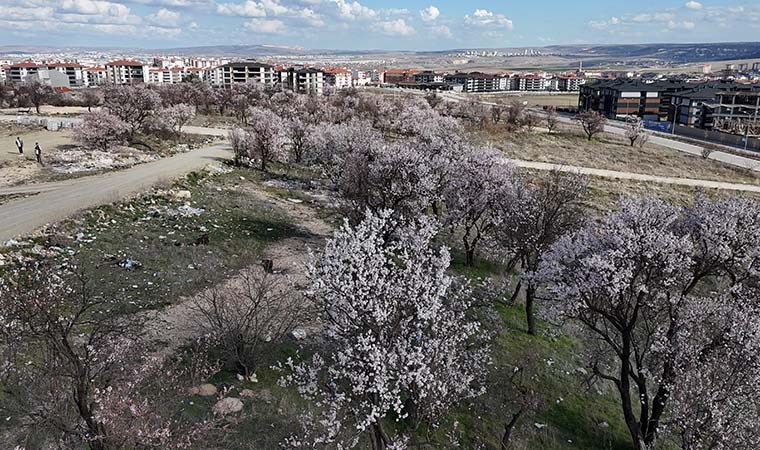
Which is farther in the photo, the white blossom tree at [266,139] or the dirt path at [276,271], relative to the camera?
the white blossom tree at [266,139]

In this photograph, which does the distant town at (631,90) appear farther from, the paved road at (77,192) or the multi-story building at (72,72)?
the paved road at (77,192)

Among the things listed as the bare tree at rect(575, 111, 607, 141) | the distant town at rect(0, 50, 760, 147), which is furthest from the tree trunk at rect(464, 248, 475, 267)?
the distant town at rect(0, 50, 760, 147)

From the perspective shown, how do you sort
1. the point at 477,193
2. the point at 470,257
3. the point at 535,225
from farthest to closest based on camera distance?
the point at 470,257 < the point at 477,193 < the point at 535,225

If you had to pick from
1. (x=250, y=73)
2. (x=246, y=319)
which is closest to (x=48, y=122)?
(x=246, y=319)

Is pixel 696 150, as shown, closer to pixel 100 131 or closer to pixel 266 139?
pixel 266 139

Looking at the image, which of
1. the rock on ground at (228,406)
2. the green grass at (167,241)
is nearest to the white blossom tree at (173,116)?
the green grass at (167,241)

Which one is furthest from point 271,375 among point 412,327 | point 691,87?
point 691,87

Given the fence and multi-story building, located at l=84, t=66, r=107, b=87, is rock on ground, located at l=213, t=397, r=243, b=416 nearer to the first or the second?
the fence
